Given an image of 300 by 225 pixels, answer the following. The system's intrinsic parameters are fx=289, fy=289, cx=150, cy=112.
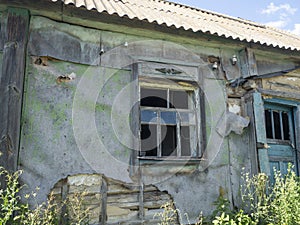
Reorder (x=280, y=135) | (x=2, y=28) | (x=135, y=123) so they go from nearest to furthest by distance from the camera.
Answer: (x=2, y=28)
(x=135, y=123)
(x=280, y=135)

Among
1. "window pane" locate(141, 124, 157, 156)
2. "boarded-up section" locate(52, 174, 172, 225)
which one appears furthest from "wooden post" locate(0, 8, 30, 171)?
"window pane" locate(141, 124, 157, 156)

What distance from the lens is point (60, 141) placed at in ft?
12.6

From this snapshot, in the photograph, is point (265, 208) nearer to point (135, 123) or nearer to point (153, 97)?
point (135, 123)

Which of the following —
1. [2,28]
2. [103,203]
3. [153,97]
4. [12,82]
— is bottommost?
[103,203]

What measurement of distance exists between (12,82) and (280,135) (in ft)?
15.3

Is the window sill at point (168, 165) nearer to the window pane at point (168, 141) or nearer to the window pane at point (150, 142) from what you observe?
the window pane at point (150, 142)

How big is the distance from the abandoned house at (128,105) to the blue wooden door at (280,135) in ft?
0.12

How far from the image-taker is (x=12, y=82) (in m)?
3.58

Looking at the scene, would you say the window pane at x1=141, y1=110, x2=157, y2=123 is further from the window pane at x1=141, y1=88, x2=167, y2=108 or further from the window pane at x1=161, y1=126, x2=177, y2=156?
the window pane at x1=161, y1=126, x2=177, y2=156

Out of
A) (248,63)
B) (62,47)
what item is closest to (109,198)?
(62,47)

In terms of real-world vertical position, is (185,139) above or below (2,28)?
below

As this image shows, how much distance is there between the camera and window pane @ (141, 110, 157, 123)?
445 cm

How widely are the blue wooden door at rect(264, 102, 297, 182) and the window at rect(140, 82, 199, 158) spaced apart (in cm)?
155

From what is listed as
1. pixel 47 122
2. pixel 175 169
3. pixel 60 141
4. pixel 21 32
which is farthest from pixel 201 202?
pixel 21 32
